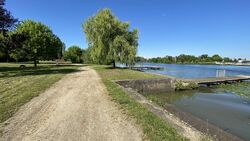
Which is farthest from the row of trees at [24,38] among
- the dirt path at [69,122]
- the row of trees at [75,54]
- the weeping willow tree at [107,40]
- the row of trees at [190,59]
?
the row of trees at [190,59]

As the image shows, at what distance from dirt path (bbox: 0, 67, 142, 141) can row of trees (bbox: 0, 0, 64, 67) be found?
18.3 meters

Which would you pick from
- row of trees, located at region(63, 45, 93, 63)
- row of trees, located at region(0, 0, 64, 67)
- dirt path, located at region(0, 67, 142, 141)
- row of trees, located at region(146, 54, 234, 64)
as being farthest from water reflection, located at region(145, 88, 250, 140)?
row of trees, located at region(146, 54, 234, 64)

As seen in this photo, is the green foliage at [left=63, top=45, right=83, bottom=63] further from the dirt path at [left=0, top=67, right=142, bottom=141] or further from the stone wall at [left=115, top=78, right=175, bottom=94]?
the dirt path at [left=0, top=67, right=142, bottom=141]

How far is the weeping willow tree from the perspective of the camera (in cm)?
2933

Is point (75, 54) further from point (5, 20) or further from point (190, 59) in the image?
point (190, 59)

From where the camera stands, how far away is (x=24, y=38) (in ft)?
81.6

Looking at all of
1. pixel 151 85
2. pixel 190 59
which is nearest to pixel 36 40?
pixel 151 85

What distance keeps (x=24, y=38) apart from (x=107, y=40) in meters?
11.2

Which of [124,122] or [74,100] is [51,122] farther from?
[74,100]

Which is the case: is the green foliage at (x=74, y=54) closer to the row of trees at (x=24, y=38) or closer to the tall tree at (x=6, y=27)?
the row of trees at (x=24, y=38)

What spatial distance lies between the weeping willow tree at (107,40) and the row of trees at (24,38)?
28.9ft

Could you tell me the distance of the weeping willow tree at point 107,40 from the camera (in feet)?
96.2

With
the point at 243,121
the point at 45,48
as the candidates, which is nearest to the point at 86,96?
the point at 243,121

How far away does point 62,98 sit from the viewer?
9781mm
